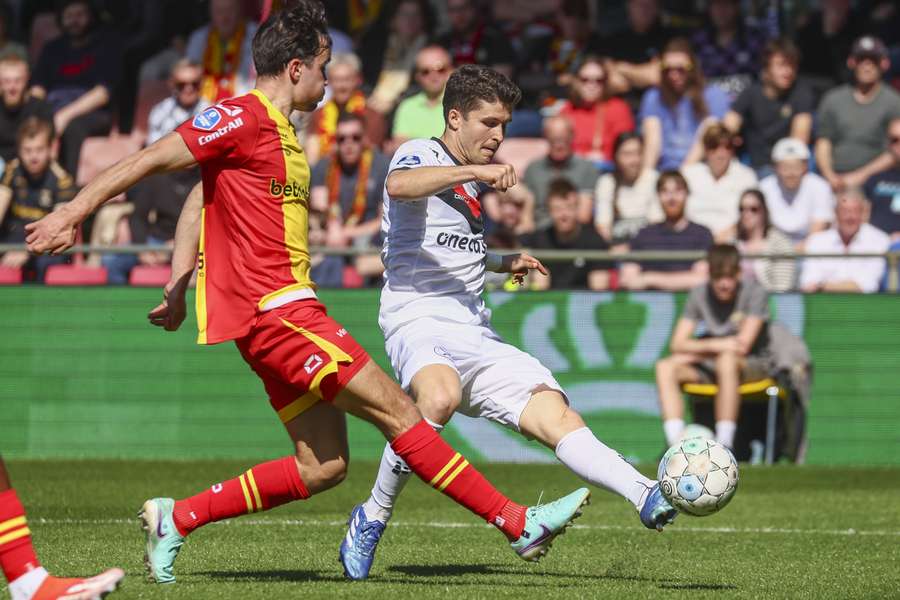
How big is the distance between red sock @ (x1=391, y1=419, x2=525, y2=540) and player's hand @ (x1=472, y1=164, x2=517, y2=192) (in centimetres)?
103

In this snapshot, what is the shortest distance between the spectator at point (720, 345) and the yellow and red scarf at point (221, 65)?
19.5 feet

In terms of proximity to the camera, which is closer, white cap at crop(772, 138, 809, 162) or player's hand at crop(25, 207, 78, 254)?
player's hand at crop(25, 207, 78, 254)

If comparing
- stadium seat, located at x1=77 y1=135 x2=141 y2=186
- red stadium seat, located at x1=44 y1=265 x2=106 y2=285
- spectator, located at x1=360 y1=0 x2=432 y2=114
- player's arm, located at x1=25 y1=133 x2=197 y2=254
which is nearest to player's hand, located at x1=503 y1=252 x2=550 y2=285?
player's arm, located at x1=25 y1=133 x2=197 y2=254

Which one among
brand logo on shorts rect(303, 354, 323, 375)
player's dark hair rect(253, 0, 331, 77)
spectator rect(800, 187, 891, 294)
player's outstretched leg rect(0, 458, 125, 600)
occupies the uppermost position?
player's dark hair rect(253, 0, 331, 77)

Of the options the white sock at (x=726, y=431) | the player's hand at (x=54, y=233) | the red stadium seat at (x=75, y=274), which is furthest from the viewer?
the red stadium seat at (x=75, y=274)

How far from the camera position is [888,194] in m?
15.2

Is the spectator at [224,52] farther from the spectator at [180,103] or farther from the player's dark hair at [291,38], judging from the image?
the player's dark hair at [291,38]

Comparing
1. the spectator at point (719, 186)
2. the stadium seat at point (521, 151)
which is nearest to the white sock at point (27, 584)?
the spectator at point (719, 186)

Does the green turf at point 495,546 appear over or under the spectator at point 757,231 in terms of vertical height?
under

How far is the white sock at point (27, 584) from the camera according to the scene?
208 inches

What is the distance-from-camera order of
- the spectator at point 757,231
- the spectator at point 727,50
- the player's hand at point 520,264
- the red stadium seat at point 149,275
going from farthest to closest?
the spectator at point 727,50 → the spectator at point 757,231 → the red stadium seat at point 149,275 → the player's hand at point 520,264

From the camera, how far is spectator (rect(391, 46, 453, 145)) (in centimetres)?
1599

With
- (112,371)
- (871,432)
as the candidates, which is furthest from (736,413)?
(112,371)

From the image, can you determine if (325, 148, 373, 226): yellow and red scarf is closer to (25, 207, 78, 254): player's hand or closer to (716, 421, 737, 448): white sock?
(716, 421, 737, 448): white sock
